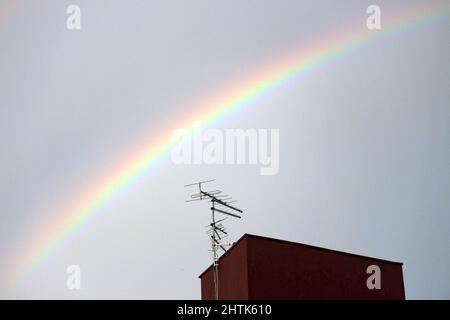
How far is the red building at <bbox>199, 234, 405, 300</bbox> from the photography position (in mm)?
17578

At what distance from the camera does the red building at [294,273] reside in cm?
1758

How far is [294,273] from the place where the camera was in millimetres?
18297

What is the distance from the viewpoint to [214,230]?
72.7 ft
